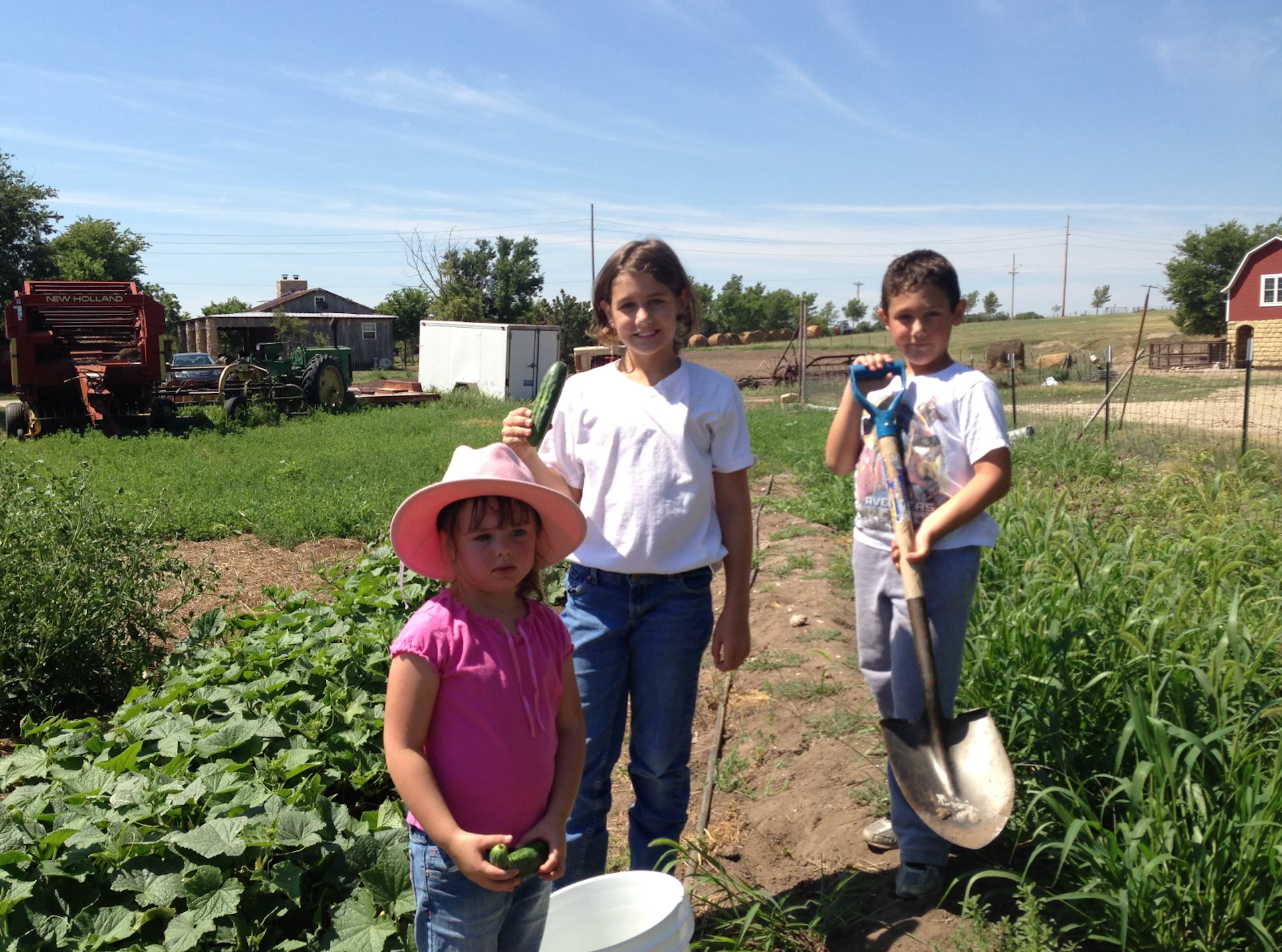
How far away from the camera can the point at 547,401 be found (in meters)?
2.43

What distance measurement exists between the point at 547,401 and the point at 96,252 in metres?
54.6

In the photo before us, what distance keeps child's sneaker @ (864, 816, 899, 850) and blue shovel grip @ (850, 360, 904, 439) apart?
1.08 metres

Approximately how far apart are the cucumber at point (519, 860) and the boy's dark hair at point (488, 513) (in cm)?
48

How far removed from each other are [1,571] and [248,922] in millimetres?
2431

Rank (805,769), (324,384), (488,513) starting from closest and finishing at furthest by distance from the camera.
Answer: (488,513) → (805,769) → (324,384)

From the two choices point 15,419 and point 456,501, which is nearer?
point 456,501

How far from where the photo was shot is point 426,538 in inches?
75.6

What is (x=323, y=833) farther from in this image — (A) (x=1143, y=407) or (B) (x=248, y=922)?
(A) (x=1143, y=407)

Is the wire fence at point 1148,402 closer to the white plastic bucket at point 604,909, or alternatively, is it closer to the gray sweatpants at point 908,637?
the gray sweatpants at point 908,637

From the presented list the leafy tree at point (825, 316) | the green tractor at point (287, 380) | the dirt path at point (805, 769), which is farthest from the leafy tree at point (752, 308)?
the dirt path at point (805, 769)

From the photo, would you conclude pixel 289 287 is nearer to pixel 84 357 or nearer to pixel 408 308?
pixel 408 308

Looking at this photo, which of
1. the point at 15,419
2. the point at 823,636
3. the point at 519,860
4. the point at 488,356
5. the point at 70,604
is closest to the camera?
A: the point at 519,860

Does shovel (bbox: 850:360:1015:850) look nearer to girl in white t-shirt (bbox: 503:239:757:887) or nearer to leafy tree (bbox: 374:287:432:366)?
girl in white t-shirt (bbox: 503:239:757:887)

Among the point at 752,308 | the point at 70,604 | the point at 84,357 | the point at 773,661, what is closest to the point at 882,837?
the point at 773,661
